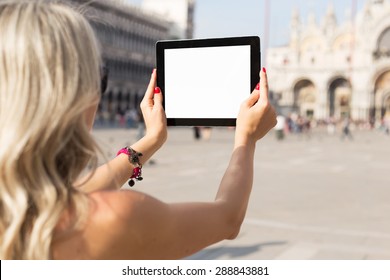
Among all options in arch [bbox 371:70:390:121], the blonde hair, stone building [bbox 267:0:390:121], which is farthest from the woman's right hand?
arch [bbox 371:70:390:121]

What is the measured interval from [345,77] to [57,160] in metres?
80.3

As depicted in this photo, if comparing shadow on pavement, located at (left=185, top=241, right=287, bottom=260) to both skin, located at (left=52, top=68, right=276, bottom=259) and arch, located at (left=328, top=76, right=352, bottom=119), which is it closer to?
skin, located at (left=52, top=68, right=276, bottom=259)

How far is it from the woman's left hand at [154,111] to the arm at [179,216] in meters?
0.29

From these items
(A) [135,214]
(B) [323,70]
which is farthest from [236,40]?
(B) [323,70]

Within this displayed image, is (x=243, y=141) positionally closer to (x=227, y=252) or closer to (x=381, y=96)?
(x=227, y=252)

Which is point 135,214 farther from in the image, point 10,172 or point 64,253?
point 10,172

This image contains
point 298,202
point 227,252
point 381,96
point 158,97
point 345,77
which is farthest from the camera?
point 345,77

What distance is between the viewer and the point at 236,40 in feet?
6.15

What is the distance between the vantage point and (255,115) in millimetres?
1764

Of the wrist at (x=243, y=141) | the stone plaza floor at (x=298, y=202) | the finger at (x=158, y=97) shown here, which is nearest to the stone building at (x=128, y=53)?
the stone plaza floor at (x=298, y=202)

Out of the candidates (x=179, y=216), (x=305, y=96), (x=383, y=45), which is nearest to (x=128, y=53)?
(x=305, y=96)

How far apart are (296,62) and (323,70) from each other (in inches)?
166

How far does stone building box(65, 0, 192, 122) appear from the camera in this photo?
66500 mm

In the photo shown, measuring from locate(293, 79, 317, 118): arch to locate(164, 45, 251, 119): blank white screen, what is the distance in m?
80.8
